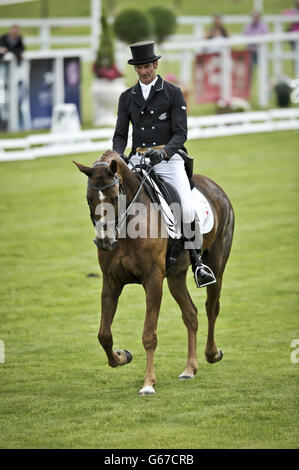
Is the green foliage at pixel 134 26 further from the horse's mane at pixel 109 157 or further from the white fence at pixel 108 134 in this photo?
the horse's mane at pixel 109 157

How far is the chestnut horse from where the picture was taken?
8086 mm

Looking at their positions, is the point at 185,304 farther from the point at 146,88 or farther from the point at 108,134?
the point at 108,134

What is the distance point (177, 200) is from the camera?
9.17 meters

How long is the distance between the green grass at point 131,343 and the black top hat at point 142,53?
2769 mm

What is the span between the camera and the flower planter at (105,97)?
973 inches

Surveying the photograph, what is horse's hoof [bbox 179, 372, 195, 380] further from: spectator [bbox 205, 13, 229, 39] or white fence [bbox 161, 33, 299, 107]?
spectator [bbox 205, 13, 229, 39]

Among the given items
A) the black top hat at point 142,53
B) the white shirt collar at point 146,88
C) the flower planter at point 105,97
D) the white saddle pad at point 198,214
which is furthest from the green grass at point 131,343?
the flower planter at point 105,97

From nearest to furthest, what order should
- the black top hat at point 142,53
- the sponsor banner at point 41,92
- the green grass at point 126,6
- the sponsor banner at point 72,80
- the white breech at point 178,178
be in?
1. the black top hat at point 142,53
2. the white breech at point 178,178
3. the sponsor banner at point 41,92
4. the sponsor banner at point 72,80
5. the green grass at point 126,6

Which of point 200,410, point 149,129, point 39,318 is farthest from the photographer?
point 39,318

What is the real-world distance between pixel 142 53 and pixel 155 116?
22.1 inches

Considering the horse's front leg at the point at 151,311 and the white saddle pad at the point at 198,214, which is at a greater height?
the white saddle pad at the point at 198,214
